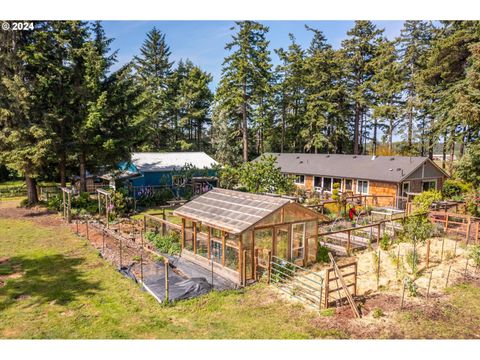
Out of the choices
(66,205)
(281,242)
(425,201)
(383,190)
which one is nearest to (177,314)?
(281,242)

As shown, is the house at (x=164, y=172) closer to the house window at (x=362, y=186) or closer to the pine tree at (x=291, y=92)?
the house window at (x=362, y=186)

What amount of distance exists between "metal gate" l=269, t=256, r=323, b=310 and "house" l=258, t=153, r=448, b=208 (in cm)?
1449

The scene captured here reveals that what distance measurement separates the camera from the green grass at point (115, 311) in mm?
7605

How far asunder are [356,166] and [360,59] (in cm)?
1888

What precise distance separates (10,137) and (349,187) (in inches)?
931

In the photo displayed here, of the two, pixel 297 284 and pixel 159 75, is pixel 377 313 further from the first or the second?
pixel 159 75

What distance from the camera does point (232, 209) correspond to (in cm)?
1193

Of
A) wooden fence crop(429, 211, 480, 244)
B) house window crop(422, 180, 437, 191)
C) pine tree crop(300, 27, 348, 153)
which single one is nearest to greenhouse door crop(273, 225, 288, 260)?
wooden fence crop(429, 211, 480, 244)

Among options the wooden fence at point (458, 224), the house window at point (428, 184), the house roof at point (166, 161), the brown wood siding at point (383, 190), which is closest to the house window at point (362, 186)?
the brown wood siding at point (383, 190)

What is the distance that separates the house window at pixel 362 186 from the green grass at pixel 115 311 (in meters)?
18.0

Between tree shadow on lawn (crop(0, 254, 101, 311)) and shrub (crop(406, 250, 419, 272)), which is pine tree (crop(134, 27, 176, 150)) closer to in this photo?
tree shadow on lawn (crop(0, 254, 101, 311))

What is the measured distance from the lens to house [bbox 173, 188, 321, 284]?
35.2ft
